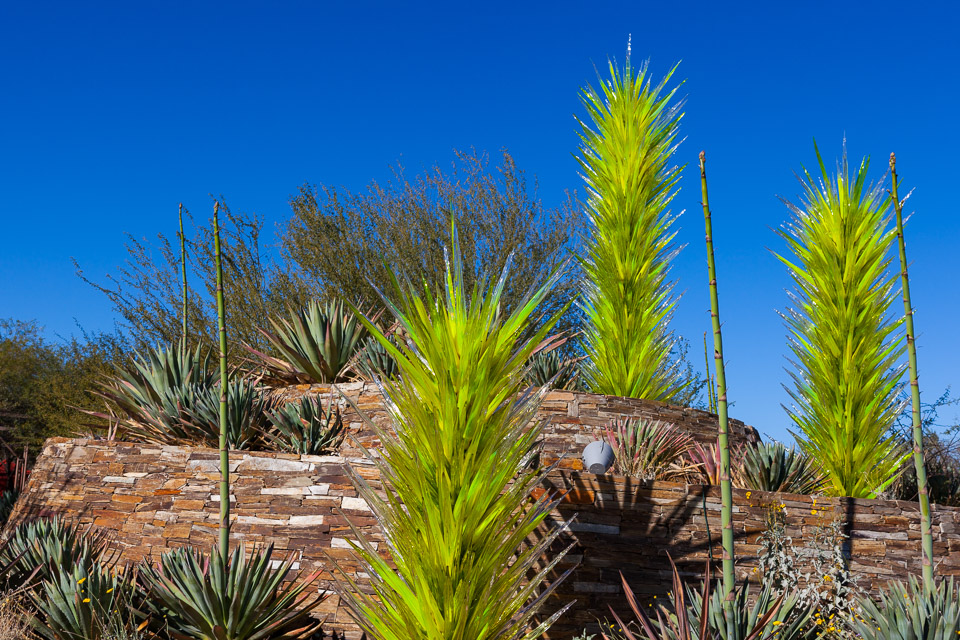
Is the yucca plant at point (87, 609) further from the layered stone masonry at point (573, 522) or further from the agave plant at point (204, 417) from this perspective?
the agave plant at point (204, 417)

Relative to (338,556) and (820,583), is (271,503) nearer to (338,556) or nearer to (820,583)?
(338,556)

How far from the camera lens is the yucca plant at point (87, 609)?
16.4ft

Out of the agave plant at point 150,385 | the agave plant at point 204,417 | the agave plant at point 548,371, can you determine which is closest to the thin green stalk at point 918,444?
the agave plant at point 548,371

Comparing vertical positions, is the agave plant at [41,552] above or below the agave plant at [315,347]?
below

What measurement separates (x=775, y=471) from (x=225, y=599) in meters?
4.87

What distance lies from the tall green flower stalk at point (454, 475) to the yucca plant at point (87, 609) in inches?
92.2

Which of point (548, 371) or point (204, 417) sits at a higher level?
point (548, 371)

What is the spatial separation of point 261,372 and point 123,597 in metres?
4.44

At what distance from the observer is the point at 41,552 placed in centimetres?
580

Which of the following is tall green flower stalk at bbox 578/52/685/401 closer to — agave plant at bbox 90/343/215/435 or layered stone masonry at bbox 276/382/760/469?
layered stone masonry at bbox 276/382/760/469

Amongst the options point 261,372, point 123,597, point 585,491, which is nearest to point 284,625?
point 123,597

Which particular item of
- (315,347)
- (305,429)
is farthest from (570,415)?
(315,347)

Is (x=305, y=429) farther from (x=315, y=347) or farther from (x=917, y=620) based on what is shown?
(x=917, y=620)

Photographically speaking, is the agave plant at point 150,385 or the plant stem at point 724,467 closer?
→ the plant stem at point 724,467
